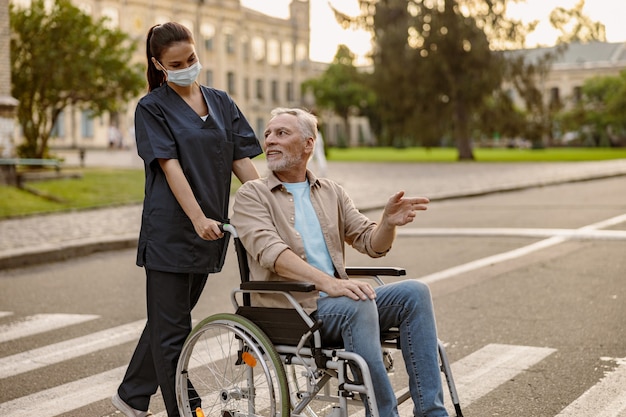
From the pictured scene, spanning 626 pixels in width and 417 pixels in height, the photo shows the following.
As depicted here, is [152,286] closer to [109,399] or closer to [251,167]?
[251,167]

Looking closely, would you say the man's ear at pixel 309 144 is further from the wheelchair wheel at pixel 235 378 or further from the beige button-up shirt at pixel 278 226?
the wheelchair wheel at pixel 235 378

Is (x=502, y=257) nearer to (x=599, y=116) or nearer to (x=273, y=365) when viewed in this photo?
(x=273, y=365)

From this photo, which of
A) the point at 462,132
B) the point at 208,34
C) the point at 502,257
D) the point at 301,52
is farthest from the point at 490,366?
the point at 301,52

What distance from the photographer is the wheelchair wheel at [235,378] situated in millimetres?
3961

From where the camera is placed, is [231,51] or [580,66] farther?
[580,66]

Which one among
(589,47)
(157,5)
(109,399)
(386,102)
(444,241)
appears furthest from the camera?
(589,47)

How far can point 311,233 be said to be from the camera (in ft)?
14.3

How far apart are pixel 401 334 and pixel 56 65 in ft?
75.2

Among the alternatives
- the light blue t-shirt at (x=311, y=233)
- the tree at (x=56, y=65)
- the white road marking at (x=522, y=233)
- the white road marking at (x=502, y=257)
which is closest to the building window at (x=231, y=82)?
the tree at (x=56, y=65)

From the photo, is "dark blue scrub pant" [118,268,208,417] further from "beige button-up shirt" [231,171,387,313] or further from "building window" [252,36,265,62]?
"building window" [252,36,265,62]

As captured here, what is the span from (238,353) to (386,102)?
43.5m

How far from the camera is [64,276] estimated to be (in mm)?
10398

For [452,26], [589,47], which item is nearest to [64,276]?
[452,26]

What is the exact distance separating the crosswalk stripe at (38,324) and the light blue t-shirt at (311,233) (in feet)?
11.8
